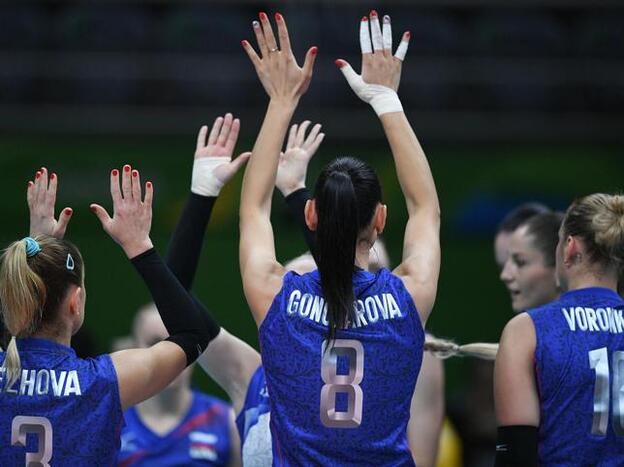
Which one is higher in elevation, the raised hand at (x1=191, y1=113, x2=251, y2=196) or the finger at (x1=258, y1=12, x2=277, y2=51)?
the finger at (x1=258, y1=12, x2=277, y2=51)

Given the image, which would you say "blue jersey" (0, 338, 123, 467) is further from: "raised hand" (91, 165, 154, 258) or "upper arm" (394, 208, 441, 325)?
"upper arm" (394, 208, 441, 325)

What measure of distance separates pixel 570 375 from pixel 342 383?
773 millimetres

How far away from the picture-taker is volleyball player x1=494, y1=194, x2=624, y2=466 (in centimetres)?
339

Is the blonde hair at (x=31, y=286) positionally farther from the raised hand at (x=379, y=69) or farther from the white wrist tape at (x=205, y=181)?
the raised hand at (x=379, y=69)

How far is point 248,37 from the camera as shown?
11.0 m

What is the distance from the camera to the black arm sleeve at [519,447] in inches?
132

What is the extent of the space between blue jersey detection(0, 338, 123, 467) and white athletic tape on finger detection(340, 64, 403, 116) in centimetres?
126

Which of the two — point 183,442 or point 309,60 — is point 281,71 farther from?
point 183,442

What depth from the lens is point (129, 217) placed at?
3484 mm

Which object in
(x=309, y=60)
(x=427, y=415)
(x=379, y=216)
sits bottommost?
(x=427, y=415)

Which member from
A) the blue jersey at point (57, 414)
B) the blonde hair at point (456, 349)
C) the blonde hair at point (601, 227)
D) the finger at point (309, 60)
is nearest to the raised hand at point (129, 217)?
the blue jersey at point (57, 414)

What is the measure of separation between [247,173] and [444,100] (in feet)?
24.9

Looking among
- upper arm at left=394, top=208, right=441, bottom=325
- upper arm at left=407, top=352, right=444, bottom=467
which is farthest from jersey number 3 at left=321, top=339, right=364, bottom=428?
upper arm at left=407, top=352, right=444, bottom=467

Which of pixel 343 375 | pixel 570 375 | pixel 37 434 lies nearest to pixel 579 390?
pixel 570 375
